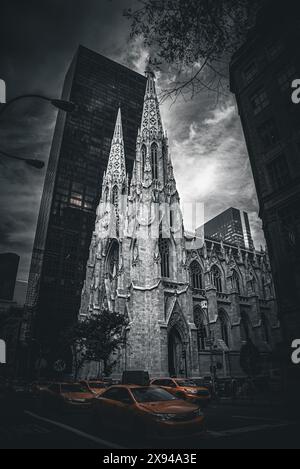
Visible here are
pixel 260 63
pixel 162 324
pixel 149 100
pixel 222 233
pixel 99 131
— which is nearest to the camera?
pixel 260 63

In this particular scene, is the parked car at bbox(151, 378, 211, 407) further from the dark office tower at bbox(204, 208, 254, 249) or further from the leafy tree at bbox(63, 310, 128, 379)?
the dark office tower at bbox(204, 208, 254, 249)

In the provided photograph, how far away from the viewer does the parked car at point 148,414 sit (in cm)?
700

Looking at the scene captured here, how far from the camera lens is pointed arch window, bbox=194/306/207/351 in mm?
35656

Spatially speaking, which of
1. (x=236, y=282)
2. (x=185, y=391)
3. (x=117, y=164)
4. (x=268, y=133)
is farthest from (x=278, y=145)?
(x=117, y=164)

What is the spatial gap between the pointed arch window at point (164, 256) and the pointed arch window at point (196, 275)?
557 cm

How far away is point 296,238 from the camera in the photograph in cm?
1659

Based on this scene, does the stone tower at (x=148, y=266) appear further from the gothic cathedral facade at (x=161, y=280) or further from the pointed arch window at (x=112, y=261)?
the gothic cathedral facade at (x=161, y=280)

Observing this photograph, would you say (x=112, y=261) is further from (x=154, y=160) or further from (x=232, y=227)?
(x=232, y=227)

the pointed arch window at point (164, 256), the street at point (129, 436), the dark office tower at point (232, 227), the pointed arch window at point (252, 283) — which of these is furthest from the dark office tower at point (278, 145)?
the dark office tower at point (232, 227)

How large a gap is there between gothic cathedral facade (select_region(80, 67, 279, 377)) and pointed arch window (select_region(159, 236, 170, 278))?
131mm

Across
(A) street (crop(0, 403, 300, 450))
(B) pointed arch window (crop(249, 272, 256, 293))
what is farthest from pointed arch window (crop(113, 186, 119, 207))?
(A) street (crop(0, 403, 300, 450))

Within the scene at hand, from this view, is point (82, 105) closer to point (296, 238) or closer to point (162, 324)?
point (162, 324)

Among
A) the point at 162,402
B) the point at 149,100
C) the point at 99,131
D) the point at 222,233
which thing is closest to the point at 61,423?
the point at 162,402
